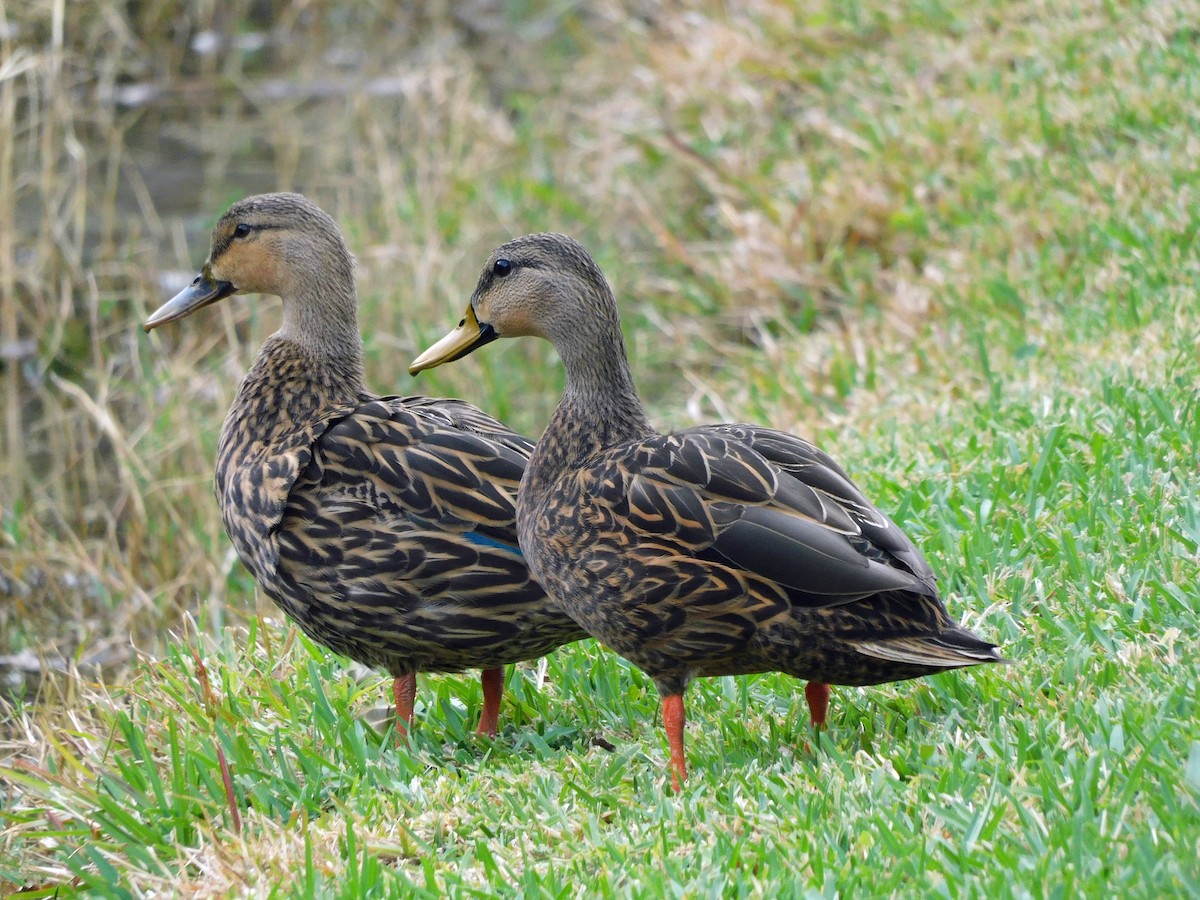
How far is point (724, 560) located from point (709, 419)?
3.34 m

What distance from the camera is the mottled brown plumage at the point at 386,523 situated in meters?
3.89

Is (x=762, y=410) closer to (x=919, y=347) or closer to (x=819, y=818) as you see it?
(x=919, y=347)

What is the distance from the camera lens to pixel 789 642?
3.29 m

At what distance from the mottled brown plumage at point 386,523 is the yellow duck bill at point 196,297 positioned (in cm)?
49

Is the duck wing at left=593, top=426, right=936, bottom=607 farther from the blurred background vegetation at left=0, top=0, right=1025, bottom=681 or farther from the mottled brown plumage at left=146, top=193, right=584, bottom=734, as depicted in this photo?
the blurred background vegetation at left=0, top=0, right=1025, bottom=681

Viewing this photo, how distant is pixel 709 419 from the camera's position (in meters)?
6.70

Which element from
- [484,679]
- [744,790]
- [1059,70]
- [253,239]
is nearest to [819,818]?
[744,790]

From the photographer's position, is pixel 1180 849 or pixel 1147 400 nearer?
pixel 1180 849

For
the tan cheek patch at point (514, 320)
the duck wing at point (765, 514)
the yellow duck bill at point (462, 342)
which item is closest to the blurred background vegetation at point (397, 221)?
the yellow duck bill at point (462, 342)

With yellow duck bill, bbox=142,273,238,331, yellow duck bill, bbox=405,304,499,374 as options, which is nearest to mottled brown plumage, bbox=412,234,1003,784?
yellow duck bill, bbox=405,304,499,374

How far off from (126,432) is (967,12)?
5.24m

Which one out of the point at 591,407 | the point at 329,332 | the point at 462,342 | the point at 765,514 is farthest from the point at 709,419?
the point at 765,514

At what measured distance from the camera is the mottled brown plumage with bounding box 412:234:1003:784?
3.27m

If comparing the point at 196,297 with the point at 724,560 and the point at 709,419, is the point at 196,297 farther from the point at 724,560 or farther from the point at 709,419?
the point at 709,419
